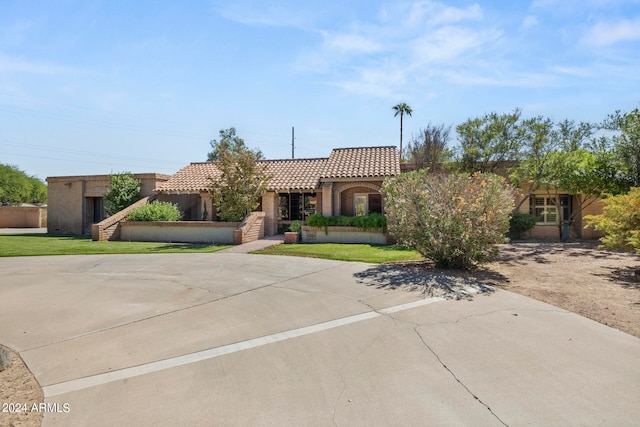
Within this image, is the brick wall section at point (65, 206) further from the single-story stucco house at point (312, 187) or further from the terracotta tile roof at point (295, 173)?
the terracotta tile roof at point (295, 173)

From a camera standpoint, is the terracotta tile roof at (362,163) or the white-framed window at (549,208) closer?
the terracotta tile roof at (362,163)

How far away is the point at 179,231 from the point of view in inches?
741

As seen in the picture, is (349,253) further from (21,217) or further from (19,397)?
(21,217)

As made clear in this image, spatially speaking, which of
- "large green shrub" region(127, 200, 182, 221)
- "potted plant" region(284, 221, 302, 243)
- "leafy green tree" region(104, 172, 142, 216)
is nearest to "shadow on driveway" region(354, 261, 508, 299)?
"potted plant" region(284, 221, 302, 243)

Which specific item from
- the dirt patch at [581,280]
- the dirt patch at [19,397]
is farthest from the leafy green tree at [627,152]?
the dirt patch at [19,397]

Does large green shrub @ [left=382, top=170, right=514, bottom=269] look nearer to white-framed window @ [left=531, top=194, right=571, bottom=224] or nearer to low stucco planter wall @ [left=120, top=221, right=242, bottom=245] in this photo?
low stucco planter wall @ [left=120, top=221, right=242, bottom=245]

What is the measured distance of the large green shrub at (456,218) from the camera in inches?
370

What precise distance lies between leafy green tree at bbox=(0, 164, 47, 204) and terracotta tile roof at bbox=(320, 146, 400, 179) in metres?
39.8

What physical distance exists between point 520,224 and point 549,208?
3.44m

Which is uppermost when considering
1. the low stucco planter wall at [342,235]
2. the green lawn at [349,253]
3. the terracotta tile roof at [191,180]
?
the terracotta tile roof at [191,180]

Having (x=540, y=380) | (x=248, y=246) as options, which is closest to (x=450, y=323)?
(x=540, y=380)

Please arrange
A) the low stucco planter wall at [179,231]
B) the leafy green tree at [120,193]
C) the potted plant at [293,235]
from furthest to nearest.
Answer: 1. the leafy green tree at [120,193]
2. the low stucco planter wall at [179,231]
3. the potted plant at [293,235]

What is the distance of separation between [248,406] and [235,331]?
2.21m

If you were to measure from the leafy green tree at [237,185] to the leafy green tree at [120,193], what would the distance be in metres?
7.00
